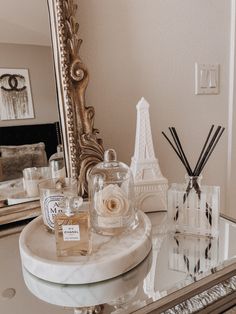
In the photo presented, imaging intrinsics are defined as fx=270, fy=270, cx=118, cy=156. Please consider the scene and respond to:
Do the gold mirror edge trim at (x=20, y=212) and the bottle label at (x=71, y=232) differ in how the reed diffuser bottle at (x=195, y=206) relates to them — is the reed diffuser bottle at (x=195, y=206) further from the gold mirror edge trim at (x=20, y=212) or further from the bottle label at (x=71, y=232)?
the gold mirror edge trim at (x=20, y=212)

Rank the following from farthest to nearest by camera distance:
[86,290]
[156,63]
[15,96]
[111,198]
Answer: [156,63] < [15,96] < [111,198] < [86,290]

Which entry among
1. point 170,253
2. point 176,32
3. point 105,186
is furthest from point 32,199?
point 176,32

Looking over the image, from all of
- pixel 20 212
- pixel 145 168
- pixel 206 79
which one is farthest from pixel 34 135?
pixel 206 79

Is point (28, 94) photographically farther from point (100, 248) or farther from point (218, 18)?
point (218, 18)

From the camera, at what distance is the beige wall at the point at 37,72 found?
0.70 metres

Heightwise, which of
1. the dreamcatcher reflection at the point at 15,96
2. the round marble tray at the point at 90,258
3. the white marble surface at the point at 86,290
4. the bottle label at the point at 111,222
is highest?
the dreamcatcher reflection at the point at 15,96

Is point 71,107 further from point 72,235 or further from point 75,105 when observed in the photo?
point 72,235

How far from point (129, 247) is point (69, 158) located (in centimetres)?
33

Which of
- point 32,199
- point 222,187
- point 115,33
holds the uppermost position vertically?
point 115,33

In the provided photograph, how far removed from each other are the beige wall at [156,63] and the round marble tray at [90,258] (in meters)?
0.39

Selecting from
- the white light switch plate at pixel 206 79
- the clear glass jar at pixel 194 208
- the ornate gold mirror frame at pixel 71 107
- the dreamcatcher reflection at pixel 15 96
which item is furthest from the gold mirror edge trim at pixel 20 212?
the white light switch plate at pixel 206 79

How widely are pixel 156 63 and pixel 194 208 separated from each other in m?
0.51

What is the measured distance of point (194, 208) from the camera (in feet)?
2.17

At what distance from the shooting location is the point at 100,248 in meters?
0.54
